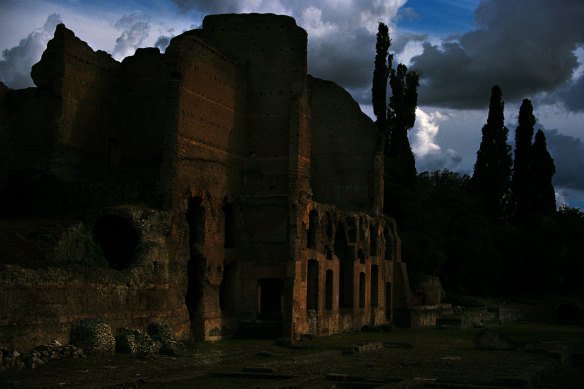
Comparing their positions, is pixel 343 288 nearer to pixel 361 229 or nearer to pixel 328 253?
pixel 361 229

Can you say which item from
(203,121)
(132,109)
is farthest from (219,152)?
(132,109)

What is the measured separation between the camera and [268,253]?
88.4ft

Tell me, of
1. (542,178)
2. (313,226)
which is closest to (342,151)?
(313,226)

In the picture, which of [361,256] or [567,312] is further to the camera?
[567,312]

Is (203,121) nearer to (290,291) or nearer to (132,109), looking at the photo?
(132,109)

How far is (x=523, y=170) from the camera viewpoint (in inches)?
2181

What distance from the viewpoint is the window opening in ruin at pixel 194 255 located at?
2430 cm

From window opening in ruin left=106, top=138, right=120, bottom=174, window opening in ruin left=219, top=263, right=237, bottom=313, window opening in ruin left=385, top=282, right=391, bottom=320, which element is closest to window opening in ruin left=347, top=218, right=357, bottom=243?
window opening in ruin left=385, top=282, right=391, bottom=320

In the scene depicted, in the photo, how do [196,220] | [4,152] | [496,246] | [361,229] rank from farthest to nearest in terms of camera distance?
[496,246] < [361,229] < [196,220] < [4,152]

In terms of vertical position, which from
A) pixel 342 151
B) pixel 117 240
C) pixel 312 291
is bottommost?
pixel 312 291

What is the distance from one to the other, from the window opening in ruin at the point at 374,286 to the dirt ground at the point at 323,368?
10.2m

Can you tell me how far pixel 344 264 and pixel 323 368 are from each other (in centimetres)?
1519

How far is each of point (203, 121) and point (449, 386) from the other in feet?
43.7

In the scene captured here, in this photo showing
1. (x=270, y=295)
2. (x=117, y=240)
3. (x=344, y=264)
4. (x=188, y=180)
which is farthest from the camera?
(x=344, y=264)
